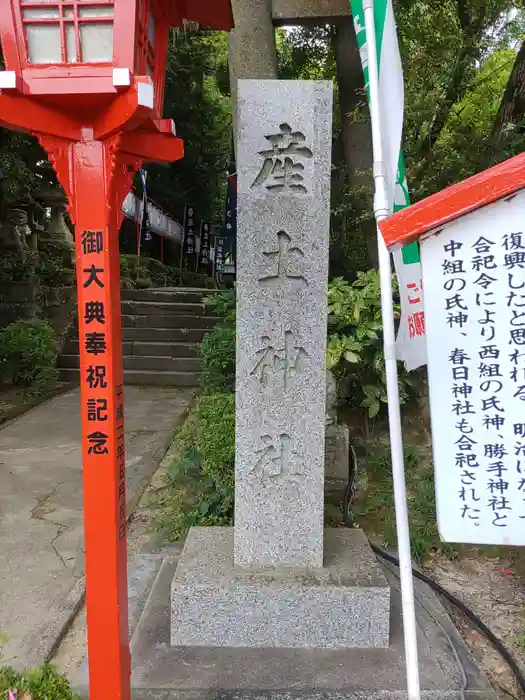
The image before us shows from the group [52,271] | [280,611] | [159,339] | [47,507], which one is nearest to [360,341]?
[280,611]

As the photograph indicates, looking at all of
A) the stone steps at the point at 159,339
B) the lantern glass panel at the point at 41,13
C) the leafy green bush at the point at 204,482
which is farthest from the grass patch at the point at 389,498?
the stone steps at the point at 159,339

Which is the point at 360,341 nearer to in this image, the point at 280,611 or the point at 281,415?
the point at 281,415

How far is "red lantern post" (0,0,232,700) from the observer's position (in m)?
1.75

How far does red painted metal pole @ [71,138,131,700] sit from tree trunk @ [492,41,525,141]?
15.9ft

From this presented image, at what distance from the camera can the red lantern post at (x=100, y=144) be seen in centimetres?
175

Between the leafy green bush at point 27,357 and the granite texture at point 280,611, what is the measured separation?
6.19 metres

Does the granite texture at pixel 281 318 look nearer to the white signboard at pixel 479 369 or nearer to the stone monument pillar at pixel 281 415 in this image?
the stone monument pillar at pixel 281 415

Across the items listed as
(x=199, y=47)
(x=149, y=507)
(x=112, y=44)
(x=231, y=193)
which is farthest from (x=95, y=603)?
(x=199, y=47)

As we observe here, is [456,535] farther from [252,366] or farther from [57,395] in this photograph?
[57,395]

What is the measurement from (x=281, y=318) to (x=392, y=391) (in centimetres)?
99

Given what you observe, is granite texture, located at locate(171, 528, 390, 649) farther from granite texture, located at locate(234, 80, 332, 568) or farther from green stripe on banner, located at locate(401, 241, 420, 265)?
green stripe on banner, located at locate(401, 241, 420, 265)

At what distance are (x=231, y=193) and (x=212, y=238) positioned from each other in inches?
250

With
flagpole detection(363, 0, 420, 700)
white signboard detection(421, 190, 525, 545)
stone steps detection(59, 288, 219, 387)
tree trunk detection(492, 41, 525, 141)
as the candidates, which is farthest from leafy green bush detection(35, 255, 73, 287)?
white signboard detection(421, 190, 525, 545)

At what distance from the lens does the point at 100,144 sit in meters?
1.92
